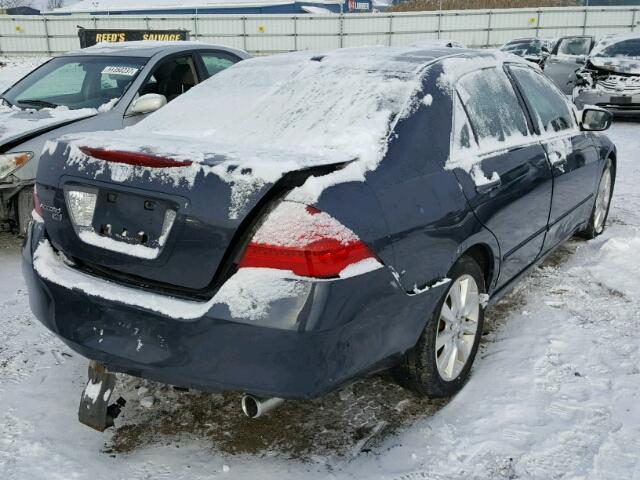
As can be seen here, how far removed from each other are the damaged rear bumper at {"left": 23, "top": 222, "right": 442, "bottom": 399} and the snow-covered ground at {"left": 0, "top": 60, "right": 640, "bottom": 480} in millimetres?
419

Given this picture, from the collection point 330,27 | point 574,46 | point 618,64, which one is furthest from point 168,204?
point 330,27

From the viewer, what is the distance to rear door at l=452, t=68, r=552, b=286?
110 inches

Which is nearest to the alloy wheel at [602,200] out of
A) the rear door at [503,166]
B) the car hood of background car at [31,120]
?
the rear door at [503,166]

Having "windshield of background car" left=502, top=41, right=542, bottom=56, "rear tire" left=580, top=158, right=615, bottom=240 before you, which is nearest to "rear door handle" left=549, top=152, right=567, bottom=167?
"rear tire" left=580, top=158, right=615, bottom=240

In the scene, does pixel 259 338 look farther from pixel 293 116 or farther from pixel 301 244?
pixel 293 116

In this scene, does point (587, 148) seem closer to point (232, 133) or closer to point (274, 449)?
point (232, 133)

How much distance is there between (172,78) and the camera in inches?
231

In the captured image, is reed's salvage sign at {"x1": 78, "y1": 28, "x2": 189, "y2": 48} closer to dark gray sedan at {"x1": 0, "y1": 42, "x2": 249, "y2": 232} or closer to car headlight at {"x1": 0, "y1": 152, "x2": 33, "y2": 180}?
dark gray sedan at {"x1": 0, "y1": 42, "x2": 249, "y2": 232}

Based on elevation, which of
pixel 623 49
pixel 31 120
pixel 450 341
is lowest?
pixel 450 341

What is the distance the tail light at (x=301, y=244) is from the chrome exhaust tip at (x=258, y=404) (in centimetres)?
50

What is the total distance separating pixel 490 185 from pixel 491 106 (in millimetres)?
562

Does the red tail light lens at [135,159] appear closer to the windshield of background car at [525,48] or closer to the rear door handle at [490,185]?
the rear door handle at [490,185]

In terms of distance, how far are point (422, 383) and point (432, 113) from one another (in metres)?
1.17

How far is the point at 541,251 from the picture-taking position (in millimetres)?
3752
